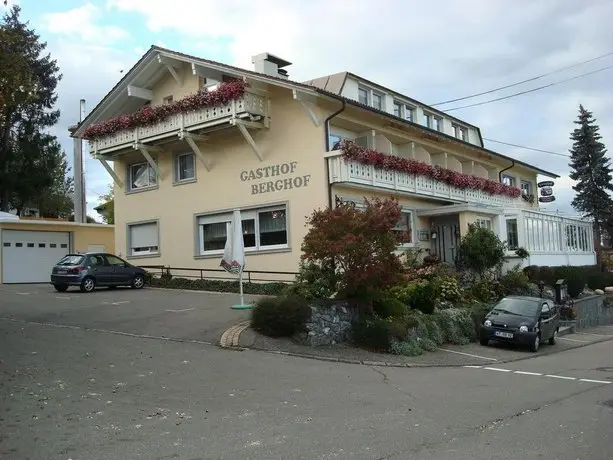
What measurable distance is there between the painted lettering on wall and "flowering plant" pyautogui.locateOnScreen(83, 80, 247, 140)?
9.89 feet

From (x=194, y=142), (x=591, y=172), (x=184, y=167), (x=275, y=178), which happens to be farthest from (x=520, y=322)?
(x=591, y=172)

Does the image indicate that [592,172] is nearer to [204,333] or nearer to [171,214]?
[171,214]

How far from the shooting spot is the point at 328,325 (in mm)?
14297

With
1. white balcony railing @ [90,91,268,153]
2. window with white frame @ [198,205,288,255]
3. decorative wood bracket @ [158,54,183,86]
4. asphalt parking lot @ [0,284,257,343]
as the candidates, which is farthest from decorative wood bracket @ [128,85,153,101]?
asphalt parking lot @ [0,284,257,343]

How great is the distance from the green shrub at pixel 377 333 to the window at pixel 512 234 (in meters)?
15.1

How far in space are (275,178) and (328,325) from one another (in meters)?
10.3

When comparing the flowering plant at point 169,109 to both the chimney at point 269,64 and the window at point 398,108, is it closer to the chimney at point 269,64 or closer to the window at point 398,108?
the chimney at point 269,64

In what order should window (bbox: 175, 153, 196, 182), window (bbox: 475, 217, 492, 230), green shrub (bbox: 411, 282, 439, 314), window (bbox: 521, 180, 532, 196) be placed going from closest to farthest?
Result: green shrub (bbox: 411, 282, 439, 314), window (bbox: 475, 217, 492, 230), window (bbox: 175, 153, 196, 182), window (bbox: 521, 180, 532, 196)

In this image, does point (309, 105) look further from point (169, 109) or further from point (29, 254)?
point (29, 254)

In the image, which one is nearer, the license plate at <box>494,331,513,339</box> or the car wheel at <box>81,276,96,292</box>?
the license plate at <box>494,331,513,339</box>

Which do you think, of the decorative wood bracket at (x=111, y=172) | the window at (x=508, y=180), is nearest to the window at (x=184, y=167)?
the decorative wood bracket at (x=111, y=172)

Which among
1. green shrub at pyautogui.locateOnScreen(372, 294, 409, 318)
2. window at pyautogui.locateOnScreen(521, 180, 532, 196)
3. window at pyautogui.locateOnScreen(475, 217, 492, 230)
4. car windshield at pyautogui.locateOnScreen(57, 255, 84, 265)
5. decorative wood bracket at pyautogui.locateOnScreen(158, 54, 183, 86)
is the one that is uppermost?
decorative wood bracket at pyautogui.locateOnScreen(158, 54, 183, 86)

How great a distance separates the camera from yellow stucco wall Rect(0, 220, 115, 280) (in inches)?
1218

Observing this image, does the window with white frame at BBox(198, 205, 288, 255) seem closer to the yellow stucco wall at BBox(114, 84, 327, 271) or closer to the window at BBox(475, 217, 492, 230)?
the yellow stucco wall at BBox(114, 84, 327, 271)
